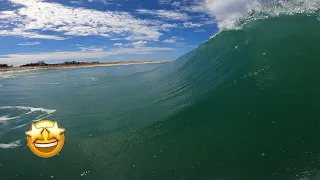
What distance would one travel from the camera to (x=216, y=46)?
1555 cm

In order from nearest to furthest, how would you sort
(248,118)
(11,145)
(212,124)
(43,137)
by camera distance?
(43,137) → (248,118) → (212,124) → (11,145)

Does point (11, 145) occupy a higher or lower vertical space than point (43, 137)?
lower

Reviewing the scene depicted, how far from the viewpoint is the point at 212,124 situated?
27.0 feet

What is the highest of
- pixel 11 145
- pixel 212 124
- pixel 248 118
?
pixel 248 118

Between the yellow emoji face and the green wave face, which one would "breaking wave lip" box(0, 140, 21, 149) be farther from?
the green wave face

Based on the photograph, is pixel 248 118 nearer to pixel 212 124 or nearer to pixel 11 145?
pixel 212 124

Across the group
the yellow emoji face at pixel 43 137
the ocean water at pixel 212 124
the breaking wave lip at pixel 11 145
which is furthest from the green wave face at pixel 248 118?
the breaking wave lip at pixel 11 145

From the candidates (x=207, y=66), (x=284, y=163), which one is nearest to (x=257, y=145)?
(x=284, y=163)

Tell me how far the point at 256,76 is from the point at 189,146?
4730 mm

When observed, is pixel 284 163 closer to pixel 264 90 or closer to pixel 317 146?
pixel 317 146

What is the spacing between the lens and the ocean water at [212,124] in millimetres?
6438

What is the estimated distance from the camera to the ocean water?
6438mm

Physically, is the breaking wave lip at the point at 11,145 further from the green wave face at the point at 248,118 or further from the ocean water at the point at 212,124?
the green wave face at the point at 248,118

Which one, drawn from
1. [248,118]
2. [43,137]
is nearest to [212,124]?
[248,118]
